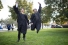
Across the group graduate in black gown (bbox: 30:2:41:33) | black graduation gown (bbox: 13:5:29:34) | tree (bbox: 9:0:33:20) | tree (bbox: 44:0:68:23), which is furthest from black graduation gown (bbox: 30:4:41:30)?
tree (bbox: 44:0:68:23)

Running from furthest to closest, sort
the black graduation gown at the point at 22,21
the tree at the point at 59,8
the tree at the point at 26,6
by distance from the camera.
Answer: the tree at the point at 59,8 < the tree at the point at 26,6 < the black graduation gown at the point at 22,21

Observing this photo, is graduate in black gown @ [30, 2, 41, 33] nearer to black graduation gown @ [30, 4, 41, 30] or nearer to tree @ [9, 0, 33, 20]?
black graduation gown @ [30, 4, 41, 30]

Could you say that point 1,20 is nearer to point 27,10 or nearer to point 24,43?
point 27,10

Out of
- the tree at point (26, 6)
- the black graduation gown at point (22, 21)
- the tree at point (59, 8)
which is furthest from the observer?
the tree at point (59, 8)

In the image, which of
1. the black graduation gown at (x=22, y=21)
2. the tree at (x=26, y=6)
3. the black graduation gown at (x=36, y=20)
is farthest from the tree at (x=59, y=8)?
the black graduation gown at (x=22, y=21)

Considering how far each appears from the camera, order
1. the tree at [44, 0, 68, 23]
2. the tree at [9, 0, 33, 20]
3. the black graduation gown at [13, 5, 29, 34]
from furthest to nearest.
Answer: the tree at [44, 0, 68, 23]
the tree at [9, 0, 33, 20]
the black graduation gown at [13, 5, 29, 34]

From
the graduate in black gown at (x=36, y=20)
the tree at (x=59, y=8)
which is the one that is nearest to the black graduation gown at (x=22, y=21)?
the graduate in black gown at (x=36, y=20)

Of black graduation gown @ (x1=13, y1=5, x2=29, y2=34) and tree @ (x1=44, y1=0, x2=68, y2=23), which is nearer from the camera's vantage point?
black graduation gown @ (x1=13, y1=5, x2=29, y2=34)

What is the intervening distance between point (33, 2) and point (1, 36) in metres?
1.33

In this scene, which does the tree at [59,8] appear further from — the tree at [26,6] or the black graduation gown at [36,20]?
the black graduation gown at [36,20]

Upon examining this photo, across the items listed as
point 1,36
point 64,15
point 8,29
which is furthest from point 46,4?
point 1,36

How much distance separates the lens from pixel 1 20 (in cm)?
623

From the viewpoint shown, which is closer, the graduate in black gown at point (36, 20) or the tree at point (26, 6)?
the graduate in black gown at point (36, 20)

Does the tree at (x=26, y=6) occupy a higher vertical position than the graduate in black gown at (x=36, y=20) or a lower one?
higher
